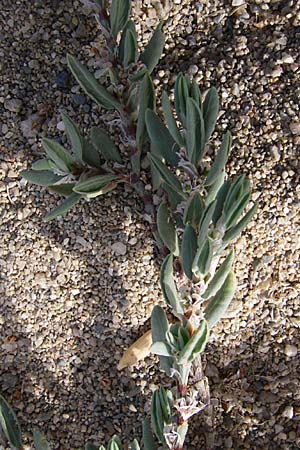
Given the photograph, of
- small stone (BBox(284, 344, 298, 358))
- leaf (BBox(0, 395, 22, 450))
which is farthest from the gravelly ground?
leaf (BBox(0, 395, 22, 450))

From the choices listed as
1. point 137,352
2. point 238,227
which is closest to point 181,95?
point 238,227

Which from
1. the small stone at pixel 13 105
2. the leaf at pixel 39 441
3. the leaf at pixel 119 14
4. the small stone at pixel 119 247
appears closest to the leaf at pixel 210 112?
the leaf at pixel 119 14

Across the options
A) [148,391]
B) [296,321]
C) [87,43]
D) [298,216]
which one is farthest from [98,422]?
[87,43]

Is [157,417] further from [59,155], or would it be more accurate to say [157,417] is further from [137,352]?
[59,155]

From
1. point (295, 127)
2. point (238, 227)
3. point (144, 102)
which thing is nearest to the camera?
point (238, 227)

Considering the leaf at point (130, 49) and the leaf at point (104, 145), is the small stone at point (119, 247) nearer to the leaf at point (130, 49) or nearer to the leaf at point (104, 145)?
the leaf at point (104, 145)

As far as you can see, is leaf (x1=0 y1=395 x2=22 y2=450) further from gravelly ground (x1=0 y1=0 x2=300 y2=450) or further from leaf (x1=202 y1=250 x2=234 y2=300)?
leaf (x1=202 y1=250 x2=234 y2=300)

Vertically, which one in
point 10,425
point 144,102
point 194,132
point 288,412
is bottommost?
point 288,412
